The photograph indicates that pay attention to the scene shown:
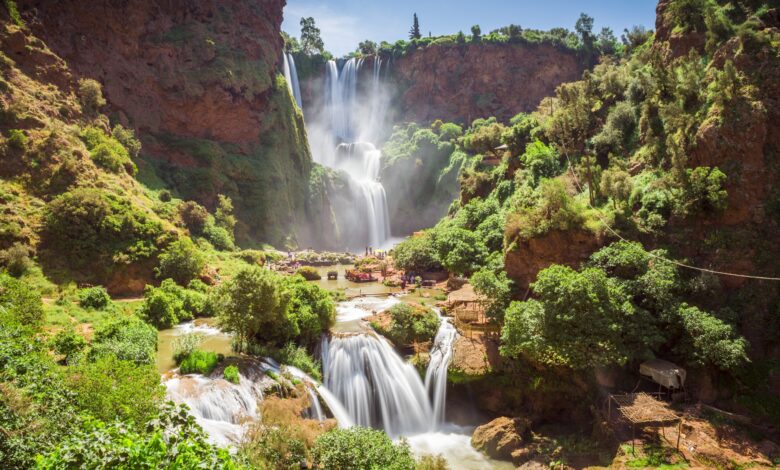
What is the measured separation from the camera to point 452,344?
76.0 ft

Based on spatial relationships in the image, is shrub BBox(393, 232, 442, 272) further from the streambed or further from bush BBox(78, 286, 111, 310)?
bush BBox(78, 286, 111, 310)

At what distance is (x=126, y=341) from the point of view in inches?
693

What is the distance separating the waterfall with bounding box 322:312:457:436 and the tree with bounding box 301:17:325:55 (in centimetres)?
7520

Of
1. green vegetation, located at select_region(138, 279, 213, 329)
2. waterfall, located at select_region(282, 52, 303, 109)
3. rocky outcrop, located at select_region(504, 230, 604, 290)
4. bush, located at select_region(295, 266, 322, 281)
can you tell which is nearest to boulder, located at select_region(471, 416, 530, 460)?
rocky outcrop, located at select_region(504, 230, 604, 290)

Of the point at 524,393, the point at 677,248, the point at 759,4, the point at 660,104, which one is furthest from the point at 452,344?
the point at 759,4

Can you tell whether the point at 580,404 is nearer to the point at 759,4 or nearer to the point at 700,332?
the point at 700,332

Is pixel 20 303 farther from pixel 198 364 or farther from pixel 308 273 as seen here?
pixel 308 273

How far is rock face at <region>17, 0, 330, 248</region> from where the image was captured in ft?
131

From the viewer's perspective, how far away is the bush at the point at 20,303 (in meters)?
16.4

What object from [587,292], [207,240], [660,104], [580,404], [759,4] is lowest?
[580,404]

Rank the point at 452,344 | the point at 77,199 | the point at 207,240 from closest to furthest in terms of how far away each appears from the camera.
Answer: the point at 452,344
the point at 77,199
the point at 207,240

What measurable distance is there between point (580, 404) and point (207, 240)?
1301 inches

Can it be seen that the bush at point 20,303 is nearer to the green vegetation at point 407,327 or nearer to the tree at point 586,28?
the green vegetation at point 407,327

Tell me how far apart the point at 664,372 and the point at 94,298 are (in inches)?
1118
